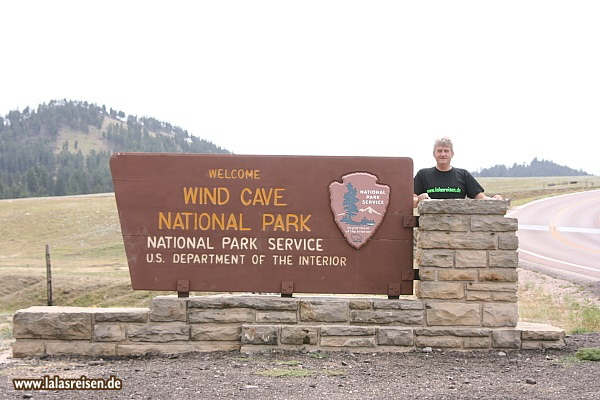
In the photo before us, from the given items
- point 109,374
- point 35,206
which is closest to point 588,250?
point 109,374

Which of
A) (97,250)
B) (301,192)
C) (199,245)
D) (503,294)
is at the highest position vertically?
(301,192)

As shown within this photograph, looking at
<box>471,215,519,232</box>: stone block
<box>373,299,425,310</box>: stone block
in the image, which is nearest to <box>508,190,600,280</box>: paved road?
<box>471,215,519,232</box>: stone block

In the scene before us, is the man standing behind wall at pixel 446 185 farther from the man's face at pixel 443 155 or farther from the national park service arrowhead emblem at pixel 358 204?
the national park service arrowhead emblem at pixel 358 204

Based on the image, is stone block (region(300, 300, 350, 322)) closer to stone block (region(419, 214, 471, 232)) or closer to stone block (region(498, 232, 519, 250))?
stone block (region(419, 214, 471, 232))

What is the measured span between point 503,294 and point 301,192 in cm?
276

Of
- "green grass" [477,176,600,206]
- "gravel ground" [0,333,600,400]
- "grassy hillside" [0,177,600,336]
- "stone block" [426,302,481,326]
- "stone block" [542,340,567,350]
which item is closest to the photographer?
"gravel ground" [0,333,600,400]

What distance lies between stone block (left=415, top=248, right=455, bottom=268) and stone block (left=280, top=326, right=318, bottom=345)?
1.58 meters

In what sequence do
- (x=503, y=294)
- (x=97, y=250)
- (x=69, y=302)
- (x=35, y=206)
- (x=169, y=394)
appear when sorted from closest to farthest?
(x=169, y=394) → (x=503, y=294) → (x=69, y=302) → (x=97, y=250) → (x=35, y=206)

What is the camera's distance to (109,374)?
23.0ft

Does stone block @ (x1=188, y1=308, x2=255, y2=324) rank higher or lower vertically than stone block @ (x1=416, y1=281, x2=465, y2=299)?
lower

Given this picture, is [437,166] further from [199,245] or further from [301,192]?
[199,245]

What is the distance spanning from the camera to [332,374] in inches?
273

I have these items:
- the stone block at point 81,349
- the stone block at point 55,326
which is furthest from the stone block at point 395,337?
the stone block at point 55,326

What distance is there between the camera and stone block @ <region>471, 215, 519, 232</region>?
8.11 m
